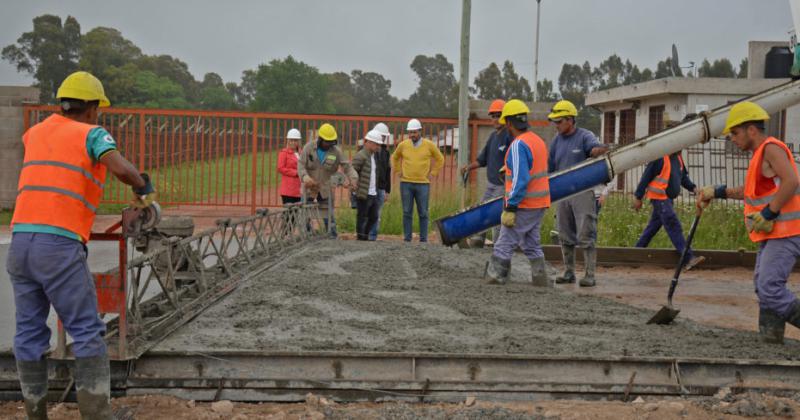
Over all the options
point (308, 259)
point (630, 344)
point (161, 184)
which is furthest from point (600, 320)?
point (161, 184)

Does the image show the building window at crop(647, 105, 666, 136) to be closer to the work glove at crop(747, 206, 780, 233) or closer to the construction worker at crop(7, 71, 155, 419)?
the work glove at crop(747, 206, 780, 233)

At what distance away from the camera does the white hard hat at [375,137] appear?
14.0 meters

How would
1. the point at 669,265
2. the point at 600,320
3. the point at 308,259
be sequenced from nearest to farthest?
the point at 600,320 → the point at 308,259 → the point at 669,265

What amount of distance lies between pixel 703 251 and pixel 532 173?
4.62 meters

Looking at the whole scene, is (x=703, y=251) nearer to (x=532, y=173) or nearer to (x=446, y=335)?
(x=532, y=173)

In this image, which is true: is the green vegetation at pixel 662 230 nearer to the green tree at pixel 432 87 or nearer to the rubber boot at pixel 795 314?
the rubber boot at pixel 795 314

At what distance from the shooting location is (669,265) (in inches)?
505

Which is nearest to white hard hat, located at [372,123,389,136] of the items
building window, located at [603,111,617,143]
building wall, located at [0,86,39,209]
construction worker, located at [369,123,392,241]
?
construction worker, located at [369,123,392,241]

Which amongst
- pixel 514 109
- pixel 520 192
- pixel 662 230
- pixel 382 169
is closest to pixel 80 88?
pixel 520 192

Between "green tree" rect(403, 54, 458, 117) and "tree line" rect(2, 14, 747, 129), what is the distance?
0.39 ft

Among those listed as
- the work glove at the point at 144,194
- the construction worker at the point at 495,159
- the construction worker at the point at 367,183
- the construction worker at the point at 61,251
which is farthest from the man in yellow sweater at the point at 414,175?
the construction worker at the point at 61,251

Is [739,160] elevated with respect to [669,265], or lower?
elevated

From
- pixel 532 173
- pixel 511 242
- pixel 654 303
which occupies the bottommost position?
pixel 654 303

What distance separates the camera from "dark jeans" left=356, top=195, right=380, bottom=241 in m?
14.0
